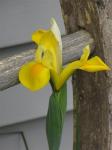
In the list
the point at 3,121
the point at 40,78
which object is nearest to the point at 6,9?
the point at 3,121

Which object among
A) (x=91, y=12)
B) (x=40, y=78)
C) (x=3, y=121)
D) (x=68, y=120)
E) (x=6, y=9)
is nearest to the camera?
(x=40, y=78)

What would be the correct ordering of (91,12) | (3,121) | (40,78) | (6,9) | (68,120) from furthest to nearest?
(68,120)
(3,121)
(6,9)
(91,12)
(40,78)

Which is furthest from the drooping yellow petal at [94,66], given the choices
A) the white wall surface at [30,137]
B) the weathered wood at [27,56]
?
the white wall surface at [30,137]

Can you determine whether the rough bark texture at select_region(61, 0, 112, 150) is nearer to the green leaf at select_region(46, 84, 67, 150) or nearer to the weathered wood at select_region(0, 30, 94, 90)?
the weathered wood at select_region(0, 30, 94, 90)

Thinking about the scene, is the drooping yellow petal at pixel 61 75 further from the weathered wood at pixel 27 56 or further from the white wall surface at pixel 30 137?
the white wall surface at pixel 30 137

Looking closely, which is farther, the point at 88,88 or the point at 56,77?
the point at 88,88

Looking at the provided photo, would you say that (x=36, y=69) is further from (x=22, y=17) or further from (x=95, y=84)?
(x=22, y=17)

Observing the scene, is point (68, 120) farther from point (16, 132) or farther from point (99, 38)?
point (99, 38)

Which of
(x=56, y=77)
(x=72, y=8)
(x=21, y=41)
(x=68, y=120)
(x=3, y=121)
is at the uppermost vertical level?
(x=72, y=8)
